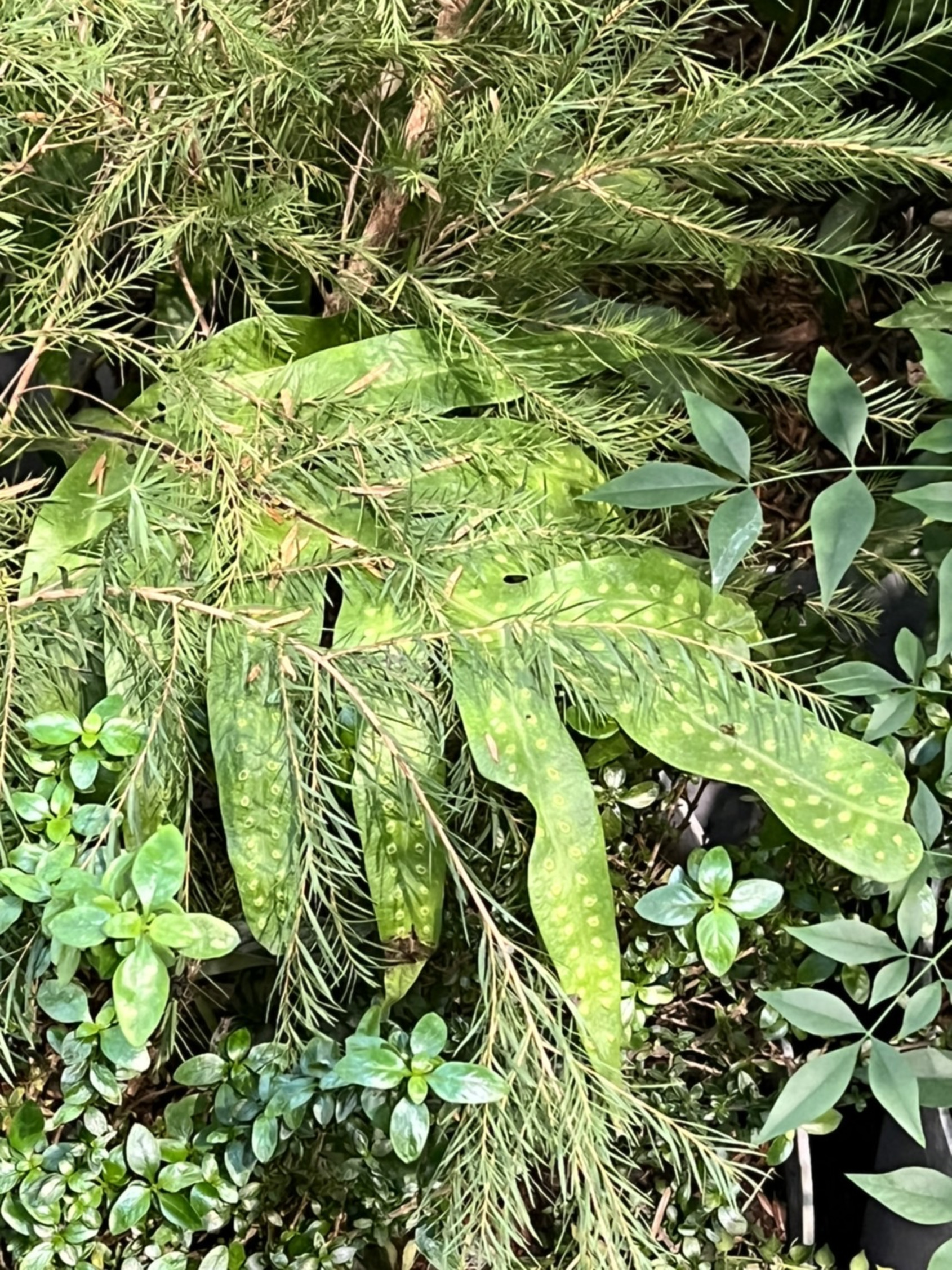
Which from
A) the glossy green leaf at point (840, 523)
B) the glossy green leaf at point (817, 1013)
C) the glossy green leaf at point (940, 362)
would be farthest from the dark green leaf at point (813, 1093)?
Answer: the glossy green leaf at point (940, 362)

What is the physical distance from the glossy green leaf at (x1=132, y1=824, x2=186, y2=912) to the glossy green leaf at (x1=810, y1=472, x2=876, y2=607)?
1.15ft

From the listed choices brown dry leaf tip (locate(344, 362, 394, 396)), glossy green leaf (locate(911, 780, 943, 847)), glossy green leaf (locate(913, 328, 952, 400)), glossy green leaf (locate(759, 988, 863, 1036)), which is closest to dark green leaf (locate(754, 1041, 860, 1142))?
glossy green leaf (locate(759, 988, 863, 1036))

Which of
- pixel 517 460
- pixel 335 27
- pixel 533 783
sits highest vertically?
pixel 335 27

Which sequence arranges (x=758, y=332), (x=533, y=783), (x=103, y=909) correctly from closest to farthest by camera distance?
(x=103, y=909)
(x=533, y=783)
(x=758, y=332)

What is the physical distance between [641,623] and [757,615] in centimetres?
14

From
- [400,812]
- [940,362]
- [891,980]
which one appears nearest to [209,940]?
[400,812]

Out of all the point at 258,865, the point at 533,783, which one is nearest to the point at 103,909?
the point at 258,865

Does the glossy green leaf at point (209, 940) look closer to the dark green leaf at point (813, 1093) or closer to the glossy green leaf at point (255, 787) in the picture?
the glossy green leaf at point (255, 787)

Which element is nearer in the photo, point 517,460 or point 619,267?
point 517,460

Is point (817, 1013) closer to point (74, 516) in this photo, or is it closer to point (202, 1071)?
point (202, 1071)

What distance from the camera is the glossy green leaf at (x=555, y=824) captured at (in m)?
0.56

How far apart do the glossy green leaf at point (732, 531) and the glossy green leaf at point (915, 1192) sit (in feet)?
1.05

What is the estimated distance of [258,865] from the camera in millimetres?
583

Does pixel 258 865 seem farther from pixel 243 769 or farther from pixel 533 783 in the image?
pixel 533 783
